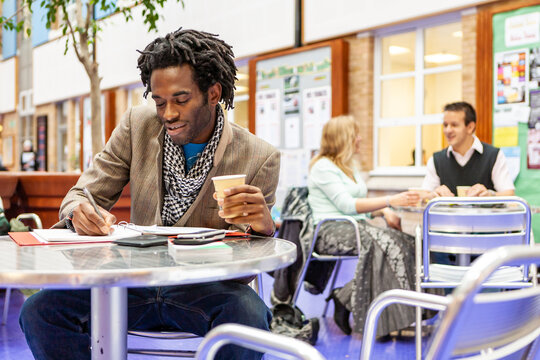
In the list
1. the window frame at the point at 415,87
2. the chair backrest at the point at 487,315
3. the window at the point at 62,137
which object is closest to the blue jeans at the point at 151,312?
the chair backrest at the point at 487,315

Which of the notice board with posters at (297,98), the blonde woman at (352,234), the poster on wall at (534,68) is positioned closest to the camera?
the blonde woman at (352,234)

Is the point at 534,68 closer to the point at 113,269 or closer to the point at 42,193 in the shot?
the point at 42,193

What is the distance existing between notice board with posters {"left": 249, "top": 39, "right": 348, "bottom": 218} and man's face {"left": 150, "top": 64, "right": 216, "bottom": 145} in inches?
227

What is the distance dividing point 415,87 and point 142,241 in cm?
628

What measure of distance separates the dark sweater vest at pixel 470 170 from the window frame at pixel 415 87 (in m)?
2.79

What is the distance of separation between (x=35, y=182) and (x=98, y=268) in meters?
3.45

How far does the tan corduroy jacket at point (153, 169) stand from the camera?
1.84m

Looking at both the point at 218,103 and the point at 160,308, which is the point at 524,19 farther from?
the point at 160,308

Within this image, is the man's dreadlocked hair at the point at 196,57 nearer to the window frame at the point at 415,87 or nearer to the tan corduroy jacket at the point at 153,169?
the tan corduroy jacket at the point at 153,169

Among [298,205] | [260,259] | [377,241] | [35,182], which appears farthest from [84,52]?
[260,259]

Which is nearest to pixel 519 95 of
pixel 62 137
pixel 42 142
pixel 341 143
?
pixel 341 143

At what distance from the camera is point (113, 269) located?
109 centimetres

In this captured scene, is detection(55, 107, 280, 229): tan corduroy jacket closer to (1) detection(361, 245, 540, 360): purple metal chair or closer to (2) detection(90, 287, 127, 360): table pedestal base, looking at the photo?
(2) detection(90, 287, 127, 360): table pedestal base

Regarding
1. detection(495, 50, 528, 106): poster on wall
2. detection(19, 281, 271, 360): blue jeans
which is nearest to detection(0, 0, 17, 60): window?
detection(495, 50, 528, 106): poster on wall
